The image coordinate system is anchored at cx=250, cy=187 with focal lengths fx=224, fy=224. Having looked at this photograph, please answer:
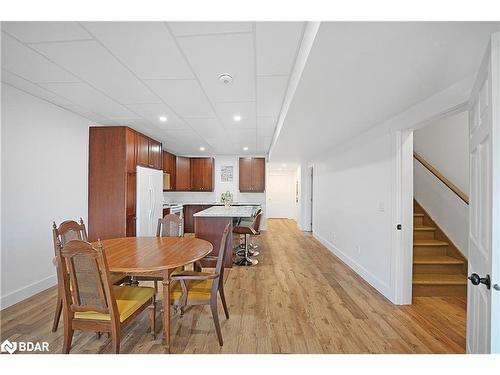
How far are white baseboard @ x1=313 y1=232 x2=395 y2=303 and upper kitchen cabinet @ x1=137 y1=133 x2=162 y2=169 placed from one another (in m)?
4.05

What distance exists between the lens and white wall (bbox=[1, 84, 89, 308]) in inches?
96.3

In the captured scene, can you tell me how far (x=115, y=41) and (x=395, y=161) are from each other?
2975mm

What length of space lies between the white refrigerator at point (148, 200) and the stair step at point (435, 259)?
422cm

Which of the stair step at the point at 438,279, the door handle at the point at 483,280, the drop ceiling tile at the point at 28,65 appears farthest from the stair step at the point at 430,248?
the drop ceiling tile at the point at 28,65

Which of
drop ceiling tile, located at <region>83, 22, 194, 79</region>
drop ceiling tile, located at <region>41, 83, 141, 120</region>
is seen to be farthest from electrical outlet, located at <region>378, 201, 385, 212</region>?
drop ceiling tile, located at <region>41, 83, 141, 120</region>

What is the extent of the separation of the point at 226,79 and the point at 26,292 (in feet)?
11.0

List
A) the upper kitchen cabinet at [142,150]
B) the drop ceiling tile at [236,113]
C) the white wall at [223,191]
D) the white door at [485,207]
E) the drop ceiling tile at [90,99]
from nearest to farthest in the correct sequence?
the white door at [485,207] → the drop ceiling tile at [90,99] → the drop ceiling tile at [236,113] → the upper kitchen cabinet at [142,150] → the white wall at [223,191]

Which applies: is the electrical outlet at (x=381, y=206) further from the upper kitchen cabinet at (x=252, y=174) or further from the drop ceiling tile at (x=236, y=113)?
the upper kitchen cabinet at (x=252, y=174)

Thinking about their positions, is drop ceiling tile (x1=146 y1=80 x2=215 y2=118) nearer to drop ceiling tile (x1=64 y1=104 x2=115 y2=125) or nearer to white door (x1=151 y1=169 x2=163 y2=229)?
drop ceiling tile (x1=64 y1=104 x2=115 y2=125)

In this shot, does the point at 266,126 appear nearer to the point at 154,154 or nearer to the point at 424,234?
the point at 154,154

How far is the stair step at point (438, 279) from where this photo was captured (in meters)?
2.77

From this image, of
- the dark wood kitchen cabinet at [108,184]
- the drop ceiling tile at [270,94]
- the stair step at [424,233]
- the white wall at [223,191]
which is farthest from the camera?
the white wall at [223,191]

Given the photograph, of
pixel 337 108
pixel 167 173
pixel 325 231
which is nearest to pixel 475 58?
pixel 337 108

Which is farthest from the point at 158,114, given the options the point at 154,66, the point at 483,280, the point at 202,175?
the point at 202,175
